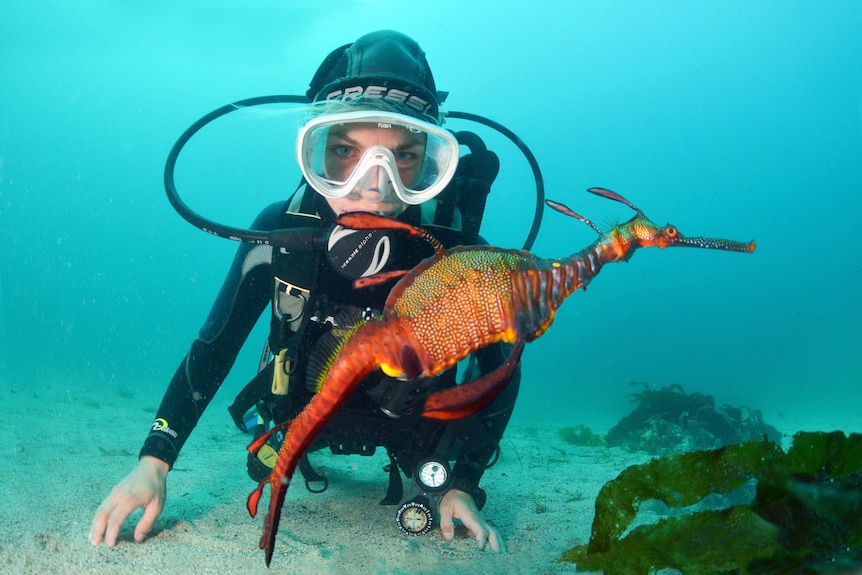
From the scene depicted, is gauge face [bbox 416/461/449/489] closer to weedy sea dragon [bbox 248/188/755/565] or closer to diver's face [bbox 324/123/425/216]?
diver's face [bbox 324/123/425/216]

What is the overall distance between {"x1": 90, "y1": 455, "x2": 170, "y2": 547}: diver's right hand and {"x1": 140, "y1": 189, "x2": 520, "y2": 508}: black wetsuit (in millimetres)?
156

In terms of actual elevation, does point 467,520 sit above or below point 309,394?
below

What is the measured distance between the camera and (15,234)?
176 feet

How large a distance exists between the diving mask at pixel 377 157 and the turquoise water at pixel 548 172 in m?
24.4

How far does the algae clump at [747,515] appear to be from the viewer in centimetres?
132

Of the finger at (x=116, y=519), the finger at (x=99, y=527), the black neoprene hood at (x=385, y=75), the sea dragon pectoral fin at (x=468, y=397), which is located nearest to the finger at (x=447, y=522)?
the finger at (x=116, y=519)

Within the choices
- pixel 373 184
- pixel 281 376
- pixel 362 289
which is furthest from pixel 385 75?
pixel 281 376

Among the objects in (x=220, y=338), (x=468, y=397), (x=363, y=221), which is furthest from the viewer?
(x=220, y=338)

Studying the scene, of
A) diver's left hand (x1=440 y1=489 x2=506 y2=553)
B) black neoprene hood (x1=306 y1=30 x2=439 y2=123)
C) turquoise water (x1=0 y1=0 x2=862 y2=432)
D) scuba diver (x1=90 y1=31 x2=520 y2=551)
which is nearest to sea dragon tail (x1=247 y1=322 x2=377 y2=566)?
scuba diver (x1=90 y1=31 x2=520 y2=551)

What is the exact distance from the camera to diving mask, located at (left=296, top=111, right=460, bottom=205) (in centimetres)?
264

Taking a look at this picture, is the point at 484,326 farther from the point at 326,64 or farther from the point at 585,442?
the point at 585,442

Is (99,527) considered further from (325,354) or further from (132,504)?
(325,354)

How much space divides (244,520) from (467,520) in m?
1.40

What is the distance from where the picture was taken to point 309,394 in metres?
2.78
